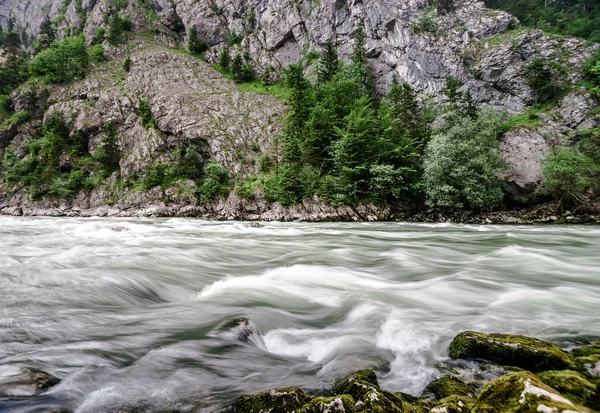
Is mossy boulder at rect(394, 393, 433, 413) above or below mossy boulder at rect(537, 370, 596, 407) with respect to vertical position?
below

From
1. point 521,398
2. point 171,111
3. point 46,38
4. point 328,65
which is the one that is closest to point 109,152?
point 171,111

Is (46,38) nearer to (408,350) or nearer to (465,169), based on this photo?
(465,169)

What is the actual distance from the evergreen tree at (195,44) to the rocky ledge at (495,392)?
6555cm

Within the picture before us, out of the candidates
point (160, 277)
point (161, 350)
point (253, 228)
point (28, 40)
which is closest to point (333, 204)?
point (253, 228)

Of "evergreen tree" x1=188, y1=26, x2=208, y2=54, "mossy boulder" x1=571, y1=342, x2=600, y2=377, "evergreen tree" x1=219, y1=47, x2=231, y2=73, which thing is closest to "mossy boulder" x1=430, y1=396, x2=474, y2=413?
"mossy boulder" x1=571, y1=342, x2=600, y2=377

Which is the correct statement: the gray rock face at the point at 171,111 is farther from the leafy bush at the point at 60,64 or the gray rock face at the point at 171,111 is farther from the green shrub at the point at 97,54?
the green shrub at the point at 97,54

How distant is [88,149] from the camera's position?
40.1 m

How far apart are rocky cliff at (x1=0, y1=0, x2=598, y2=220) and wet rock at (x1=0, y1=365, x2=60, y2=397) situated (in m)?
28.0

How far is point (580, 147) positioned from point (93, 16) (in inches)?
3313

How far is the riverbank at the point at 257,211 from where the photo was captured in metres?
19.4

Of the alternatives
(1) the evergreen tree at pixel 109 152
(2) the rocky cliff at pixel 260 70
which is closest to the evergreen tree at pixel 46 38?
(2) the rocky cliff at pixel 260 70

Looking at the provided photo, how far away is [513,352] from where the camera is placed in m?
2.61

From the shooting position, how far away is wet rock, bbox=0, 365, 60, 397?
7.43 feet

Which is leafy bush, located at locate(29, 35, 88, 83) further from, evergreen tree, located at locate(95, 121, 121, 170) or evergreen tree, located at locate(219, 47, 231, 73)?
evergreen tree, located at locate(219, 47, 231, 73)
